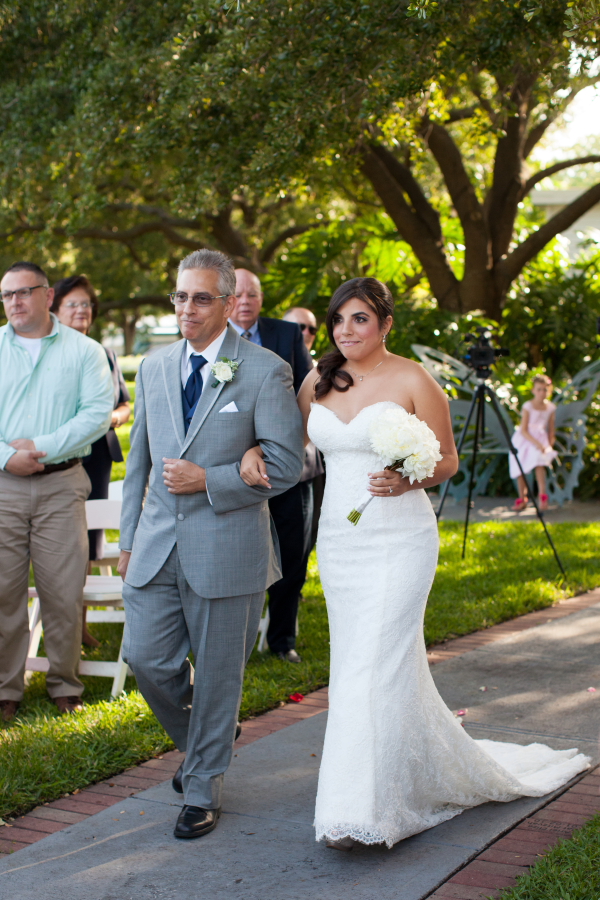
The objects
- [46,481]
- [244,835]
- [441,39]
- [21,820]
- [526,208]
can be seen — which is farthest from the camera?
[526,208]

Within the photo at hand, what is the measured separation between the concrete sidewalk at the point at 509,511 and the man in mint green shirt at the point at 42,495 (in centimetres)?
701

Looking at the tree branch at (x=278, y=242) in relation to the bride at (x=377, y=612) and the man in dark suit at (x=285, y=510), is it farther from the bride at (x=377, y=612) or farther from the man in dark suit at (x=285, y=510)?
the bride at (x=377, y=612)

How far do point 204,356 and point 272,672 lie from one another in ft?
8.43

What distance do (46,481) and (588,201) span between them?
36.6 ft

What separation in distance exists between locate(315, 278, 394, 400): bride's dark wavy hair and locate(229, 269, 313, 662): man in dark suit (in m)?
1.98

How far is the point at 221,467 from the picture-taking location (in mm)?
3834

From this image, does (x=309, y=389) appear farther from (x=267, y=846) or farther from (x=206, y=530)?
(x=267, y=846)

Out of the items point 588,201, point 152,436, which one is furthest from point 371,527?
point 588,201

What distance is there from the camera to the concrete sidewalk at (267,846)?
11.2 feet

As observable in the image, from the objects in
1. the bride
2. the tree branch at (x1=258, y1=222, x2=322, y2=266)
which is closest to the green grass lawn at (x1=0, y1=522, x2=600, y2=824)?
the bride

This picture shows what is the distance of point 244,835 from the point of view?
152 inches

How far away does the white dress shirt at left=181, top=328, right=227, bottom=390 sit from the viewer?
4023mm

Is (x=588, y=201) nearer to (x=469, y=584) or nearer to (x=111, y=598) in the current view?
(x=469, y=584)

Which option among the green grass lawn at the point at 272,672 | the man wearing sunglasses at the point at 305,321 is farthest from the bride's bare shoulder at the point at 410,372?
the man wearing sunglasses at the point at 305,321
